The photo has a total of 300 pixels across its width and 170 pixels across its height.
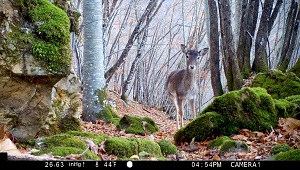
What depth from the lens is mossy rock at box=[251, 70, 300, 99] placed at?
25.4 feet

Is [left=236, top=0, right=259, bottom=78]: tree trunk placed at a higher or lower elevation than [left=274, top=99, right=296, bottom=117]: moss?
higher

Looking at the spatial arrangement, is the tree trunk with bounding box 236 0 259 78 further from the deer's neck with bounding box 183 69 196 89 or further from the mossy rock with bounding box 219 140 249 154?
the mossy rock with bounding box 219 140 249 154

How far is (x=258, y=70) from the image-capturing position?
35.2 feet

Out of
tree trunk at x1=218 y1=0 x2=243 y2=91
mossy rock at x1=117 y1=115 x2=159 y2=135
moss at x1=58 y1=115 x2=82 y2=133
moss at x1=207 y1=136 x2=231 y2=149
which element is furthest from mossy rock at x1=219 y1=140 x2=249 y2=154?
tree trunk at x1=218 y1=0 x2=243 y2=91

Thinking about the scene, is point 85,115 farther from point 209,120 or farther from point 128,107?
point 128,107

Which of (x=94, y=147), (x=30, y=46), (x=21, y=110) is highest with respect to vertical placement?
(x=30, y=46)

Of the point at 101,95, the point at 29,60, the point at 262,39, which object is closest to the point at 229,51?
the point at 262,39

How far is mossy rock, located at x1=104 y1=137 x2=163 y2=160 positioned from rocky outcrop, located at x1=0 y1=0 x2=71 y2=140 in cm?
→ 93

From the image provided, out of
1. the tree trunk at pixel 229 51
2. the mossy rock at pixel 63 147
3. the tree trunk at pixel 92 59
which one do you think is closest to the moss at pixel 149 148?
the mossy rock at pixel 63 147

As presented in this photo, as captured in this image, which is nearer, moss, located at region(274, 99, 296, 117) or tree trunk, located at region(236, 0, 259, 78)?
moss, located at region(274, 99, 296, 117)

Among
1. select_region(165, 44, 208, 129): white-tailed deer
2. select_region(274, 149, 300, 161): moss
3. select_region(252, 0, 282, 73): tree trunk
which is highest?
select_region(252, 0, 282, 73): tree trunk

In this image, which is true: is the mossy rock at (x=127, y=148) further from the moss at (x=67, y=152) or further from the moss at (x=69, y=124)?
the moss at (x=69, y=124)

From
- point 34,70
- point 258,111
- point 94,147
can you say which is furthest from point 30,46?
point 258,111

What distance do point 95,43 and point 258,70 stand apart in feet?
15.3
